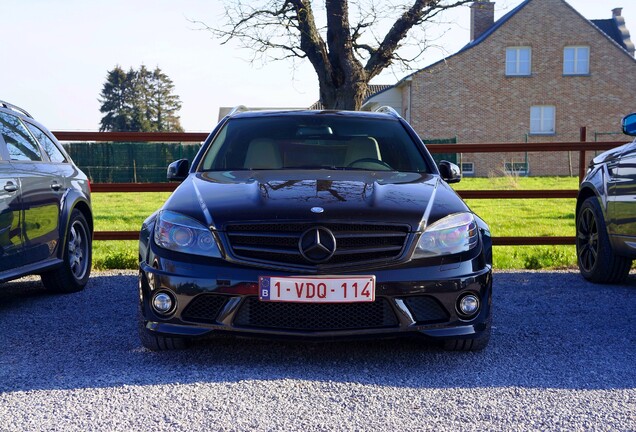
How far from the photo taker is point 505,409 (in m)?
3.48

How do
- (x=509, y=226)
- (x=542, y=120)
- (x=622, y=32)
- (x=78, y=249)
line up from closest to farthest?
(x=78, y=249), (x=509, y=226), (x=542, y=120), (x=622, y=32)

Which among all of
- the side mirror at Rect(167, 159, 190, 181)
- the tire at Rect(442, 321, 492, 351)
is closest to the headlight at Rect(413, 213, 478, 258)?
the tire at Rect(442, 321, 492, 351)

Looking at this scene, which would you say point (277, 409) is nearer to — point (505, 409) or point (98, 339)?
point (505, 409)

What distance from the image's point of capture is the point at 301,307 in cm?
411

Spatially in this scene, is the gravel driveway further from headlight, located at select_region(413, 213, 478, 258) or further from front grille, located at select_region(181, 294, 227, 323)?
headlight, located at select_region(413, 213, 478, 258)

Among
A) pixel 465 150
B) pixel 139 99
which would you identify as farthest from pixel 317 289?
pixel 139 99

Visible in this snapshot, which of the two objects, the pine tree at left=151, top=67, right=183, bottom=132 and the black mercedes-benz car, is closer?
the black mercedes-benz car

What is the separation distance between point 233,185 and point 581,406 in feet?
7.62

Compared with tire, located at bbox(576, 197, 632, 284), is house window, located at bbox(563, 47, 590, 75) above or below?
above

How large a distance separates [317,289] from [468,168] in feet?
114

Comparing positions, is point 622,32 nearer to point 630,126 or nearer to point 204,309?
point 630,126

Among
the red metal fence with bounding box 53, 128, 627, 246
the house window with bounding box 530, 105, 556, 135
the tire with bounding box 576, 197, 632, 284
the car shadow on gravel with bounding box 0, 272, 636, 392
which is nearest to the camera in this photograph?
the car shadow on gravel with bounding box 0, 272, 636, 392

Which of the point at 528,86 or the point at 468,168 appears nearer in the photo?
the point at 528,86

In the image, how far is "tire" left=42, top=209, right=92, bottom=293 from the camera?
6.68 metres
